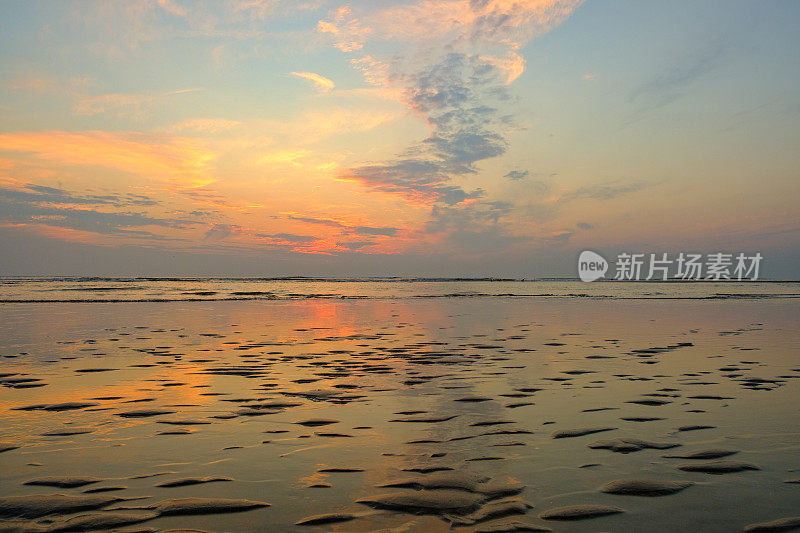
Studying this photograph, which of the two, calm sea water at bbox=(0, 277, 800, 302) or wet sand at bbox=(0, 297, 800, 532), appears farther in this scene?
calm sea water at bbox=(0, 277, 800, 302)

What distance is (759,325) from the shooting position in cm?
1995

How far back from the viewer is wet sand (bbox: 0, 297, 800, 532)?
413 centimetres

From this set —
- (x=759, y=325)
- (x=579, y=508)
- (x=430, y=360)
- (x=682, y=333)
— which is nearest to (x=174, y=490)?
(x=579, y=508)

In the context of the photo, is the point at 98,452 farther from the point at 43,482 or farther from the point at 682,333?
the point at 682,333

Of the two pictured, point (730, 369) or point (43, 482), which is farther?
point (730, 369)

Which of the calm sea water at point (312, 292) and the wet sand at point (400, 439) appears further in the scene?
the calm sea water at point (312, 292)

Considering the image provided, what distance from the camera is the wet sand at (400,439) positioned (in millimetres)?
4129

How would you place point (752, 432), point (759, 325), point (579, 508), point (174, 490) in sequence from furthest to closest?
point (759, 325)
point (752, 432)
point (174, 490)
point (579, 508)

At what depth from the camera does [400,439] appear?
6.09 meters

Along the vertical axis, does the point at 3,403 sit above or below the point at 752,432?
below

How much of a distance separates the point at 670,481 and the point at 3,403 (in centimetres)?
825

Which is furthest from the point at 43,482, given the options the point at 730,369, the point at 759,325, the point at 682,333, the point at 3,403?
the point at 759,325

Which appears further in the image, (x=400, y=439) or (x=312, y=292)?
(x=312, y=292)

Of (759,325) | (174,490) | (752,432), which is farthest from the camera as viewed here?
(759,325)
